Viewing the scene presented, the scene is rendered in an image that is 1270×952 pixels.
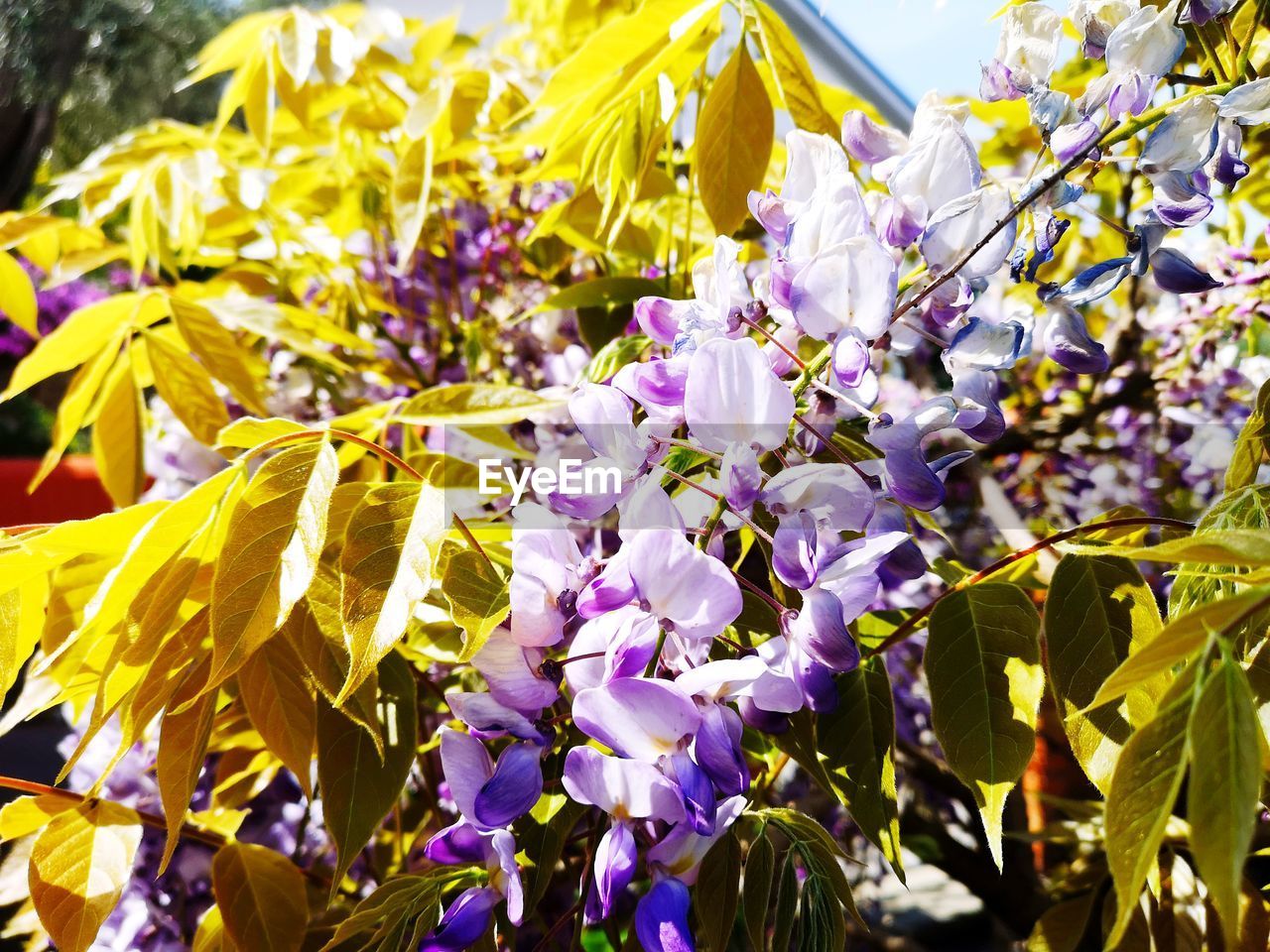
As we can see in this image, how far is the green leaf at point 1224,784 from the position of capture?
18 cm

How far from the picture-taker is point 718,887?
1.05 feet

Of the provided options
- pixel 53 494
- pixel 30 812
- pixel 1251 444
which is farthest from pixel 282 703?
pixel 53 494

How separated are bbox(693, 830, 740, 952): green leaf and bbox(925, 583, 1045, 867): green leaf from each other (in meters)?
0.08

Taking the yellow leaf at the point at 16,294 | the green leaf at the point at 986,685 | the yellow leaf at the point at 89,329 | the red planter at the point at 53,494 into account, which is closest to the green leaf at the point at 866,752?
the green leaf at the point at 986,685

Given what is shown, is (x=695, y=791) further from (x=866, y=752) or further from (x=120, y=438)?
(x=120, y=438)

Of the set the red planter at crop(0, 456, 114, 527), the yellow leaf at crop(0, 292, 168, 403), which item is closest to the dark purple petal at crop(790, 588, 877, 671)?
the yellow leaf at crop(0, 292, 168, 403)

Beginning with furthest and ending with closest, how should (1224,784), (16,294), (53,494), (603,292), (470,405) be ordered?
→ (53,494), (16,294), (603,292), (470,405), (1224,784)

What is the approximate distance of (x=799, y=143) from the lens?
322 mm

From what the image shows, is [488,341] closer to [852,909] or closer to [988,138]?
[988,138]

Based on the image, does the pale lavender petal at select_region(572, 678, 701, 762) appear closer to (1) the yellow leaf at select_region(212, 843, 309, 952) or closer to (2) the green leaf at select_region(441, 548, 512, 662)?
(2) the green leaf at select_region(441, 548, 512, 662)

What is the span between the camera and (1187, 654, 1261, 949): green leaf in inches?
7.2

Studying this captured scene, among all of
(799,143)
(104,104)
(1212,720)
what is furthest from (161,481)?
(104,104)

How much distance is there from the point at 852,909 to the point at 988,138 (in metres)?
0.66

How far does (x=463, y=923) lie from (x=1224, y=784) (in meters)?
0.22
